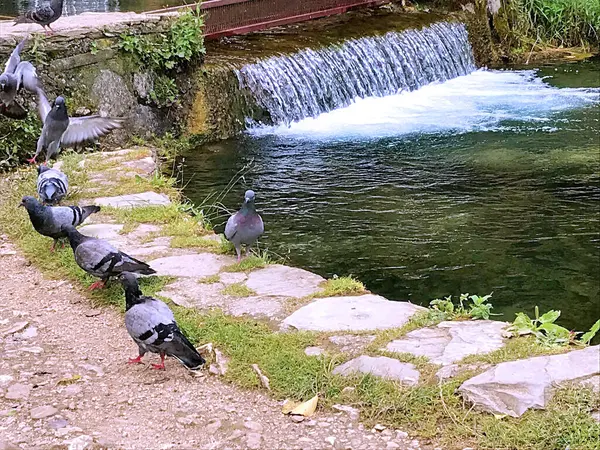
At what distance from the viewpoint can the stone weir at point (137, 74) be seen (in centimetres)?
833

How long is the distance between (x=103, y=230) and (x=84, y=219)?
15 centimetres

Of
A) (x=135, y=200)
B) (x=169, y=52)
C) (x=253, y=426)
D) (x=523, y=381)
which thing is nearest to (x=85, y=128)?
(x=135, y=200)

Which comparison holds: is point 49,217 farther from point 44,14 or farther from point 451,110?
point 451,110

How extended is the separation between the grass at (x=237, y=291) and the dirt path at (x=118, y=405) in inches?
24.0

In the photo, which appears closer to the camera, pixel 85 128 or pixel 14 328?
pixel 14 328

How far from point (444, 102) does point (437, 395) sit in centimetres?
927

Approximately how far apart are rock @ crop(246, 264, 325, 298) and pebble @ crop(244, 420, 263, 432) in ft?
3.78

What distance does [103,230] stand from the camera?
5.41 m

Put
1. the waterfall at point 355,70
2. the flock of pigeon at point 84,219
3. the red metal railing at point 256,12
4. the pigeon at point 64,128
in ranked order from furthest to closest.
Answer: the red metal railing at point 256,12 < the waterfall at point 355,70 < the pigeon at point 64,128 < the flock of pigeon at point 84,219

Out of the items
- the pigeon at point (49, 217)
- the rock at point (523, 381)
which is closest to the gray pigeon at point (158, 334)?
the rock at point (523, 381)

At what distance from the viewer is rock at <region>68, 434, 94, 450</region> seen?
10.2 feet

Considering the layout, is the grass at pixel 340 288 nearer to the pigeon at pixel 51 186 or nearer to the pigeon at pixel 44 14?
the pigeon at pixel 51 186

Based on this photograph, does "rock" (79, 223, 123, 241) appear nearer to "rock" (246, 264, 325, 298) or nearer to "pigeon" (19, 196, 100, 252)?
"pigeon" (19, 196, 100, 252)

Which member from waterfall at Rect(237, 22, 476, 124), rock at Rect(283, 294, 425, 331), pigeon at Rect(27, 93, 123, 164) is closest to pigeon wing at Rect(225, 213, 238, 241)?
rock at Rect(283, 294, 425, 331)
